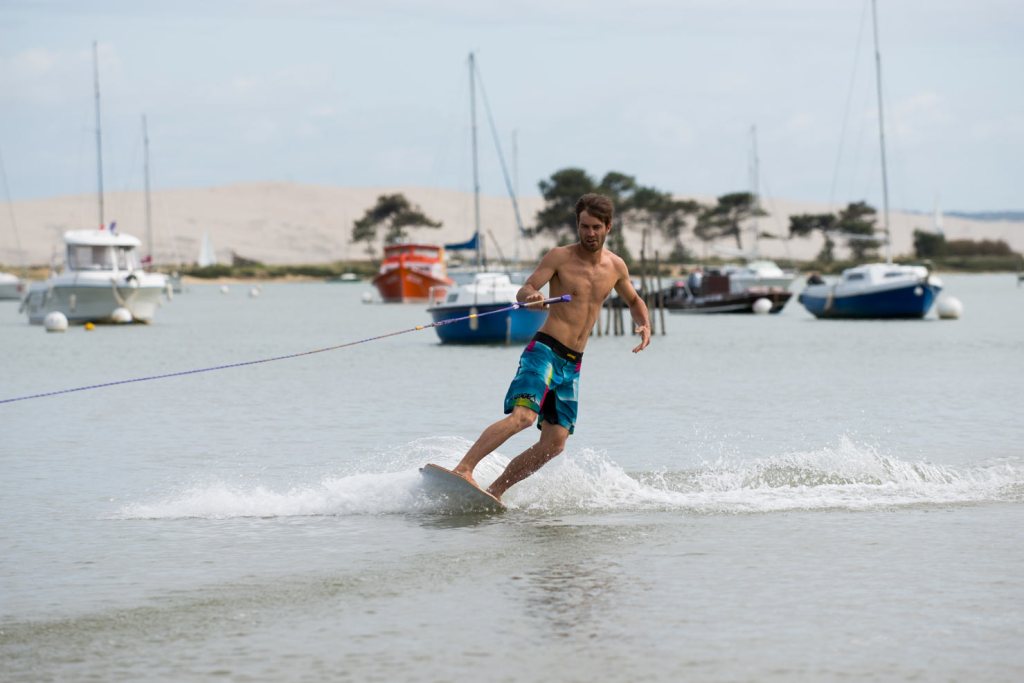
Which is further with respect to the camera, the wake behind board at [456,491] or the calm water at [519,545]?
the wake behind board at [456,491]

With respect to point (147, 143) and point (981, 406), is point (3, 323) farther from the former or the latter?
point (981, 406)

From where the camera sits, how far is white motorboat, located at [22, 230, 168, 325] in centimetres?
4941

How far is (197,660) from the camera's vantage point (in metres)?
7.36

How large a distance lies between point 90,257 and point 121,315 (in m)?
2.17

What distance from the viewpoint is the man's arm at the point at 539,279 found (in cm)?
991

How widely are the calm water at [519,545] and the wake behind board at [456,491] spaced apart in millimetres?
155

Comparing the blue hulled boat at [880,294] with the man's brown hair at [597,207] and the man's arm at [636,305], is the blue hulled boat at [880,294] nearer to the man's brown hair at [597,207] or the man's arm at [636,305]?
the man's arm at [636,305]

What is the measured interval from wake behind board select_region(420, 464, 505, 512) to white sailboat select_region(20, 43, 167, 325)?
39016mm

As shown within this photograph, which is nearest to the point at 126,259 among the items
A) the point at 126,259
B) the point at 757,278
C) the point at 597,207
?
the point at 126,259

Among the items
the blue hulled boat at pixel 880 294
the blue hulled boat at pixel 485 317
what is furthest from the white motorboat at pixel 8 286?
the blue hulled boat at pixel 485 317

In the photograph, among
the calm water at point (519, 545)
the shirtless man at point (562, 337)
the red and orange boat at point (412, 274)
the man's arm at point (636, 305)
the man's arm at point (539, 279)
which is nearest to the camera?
the calm water at point (519, 545)

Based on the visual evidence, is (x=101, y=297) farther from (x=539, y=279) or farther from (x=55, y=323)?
(x=539, y=279)

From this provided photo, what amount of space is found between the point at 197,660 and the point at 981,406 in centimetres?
1494

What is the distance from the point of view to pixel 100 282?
49.8 metres
